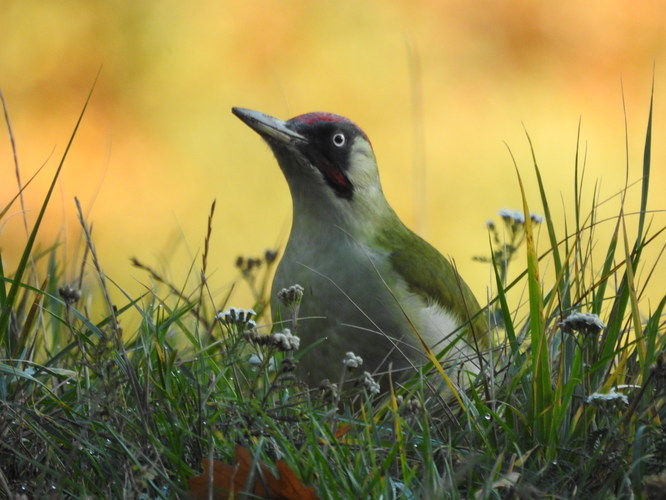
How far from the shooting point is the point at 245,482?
5.06 ft

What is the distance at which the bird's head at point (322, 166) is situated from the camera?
8.52 ft

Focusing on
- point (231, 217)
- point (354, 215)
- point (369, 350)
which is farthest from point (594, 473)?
point (231, 217)

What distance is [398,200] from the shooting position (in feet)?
16.9

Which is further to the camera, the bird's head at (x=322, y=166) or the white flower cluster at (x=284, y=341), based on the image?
the bird's head at (x=322, y=166)

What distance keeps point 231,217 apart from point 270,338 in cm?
321

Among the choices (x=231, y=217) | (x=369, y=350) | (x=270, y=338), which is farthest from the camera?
(x=231, y=217)

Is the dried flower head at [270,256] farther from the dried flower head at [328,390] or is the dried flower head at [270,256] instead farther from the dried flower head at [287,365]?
the dried flower head at [287,365]

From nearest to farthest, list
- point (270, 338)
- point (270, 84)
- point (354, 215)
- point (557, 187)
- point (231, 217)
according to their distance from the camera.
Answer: point (270, 338), point (354, 215), point (231, 217), point (557, 187), point (270, 84)

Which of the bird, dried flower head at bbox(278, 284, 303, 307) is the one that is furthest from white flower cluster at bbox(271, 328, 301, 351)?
the bird

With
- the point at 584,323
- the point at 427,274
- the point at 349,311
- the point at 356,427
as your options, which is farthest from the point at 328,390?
the point at 427,274

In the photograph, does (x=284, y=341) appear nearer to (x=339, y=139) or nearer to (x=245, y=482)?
(x=245, y=482)

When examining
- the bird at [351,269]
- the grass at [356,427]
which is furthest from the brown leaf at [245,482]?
the bird at [351,269]

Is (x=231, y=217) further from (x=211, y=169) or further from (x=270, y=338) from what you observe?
(x=270, y=338)

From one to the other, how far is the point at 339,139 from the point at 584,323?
3.74 feet
